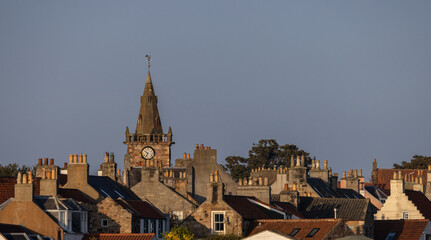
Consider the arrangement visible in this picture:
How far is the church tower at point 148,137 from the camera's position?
165 m

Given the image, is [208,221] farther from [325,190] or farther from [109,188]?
[325,190]

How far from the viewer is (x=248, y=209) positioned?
304 feet

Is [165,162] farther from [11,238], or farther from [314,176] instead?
[11,238]

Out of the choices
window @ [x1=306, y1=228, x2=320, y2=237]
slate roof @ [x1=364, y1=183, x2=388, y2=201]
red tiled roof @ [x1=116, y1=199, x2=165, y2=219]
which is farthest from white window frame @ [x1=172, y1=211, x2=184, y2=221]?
slate roof @ [x1=364, y1=183, x2=388, y2=201]

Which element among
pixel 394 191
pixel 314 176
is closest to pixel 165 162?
pixel 314 176

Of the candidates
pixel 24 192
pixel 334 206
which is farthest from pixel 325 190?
pixel 24 192

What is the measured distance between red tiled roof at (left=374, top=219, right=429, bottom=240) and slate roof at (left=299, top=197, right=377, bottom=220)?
2.25 metres

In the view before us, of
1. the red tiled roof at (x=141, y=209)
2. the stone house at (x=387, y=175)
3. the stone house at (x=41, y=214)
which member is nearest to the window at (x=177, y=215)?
the red tiled roof at (x=141, y=209)

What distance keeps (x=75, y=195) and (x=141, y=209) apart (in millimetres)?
4481

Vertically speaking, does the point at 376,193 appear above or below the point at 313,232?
above

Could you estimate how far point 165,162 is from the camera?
163000 millimetres

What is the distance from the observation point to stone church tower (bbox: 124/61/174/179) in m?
165

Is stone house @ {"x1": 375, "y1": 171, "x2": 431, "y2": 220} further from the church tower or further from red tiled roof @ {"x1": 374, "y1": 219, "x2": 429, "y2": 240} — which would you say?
the church tower

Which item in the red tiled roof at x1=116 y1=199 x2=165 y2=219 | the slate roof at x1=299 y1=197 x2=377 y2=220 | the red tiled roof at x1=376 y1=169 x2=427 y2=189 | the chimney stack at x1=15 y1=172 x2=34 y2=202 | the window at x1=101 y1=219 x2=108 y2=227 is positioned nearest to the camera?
the chimney stack at x1=15 y1=172 x2=34 y2=202
